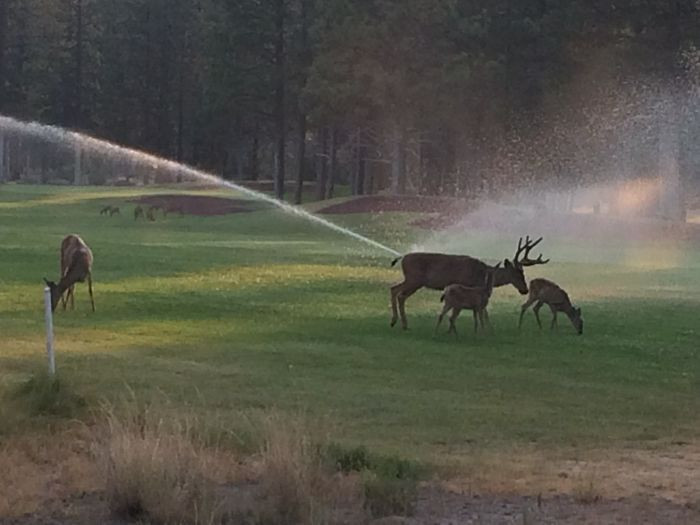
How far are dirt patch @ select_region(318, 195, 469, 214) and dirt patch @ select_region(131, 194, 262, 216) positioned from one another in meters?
5.14

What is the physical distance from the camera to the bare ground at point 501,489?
29.9 ft

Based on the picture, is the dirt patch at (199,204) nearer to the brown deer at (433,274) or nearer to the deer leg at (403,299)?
the brown deer at (433,274)

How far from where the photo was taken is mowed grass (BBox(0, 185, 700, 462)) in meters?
13.3

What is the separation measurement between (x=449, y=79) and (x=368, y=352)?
3842 centimetres

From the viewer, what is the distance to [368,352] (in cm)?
1767

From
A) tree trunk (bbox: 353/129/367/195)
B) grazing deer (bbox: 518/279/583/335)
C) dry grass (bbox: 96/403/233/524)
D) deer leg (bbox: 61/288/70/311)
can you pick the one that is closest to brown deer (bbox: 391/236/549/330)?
grazing deer (bbox: 518/279/583/335)

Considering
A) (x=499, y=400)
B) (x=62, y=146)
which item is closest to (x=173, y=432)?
(x=499, y=400)

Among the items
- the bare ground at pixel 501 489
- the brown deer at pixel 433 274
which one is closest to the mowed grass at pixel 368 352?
the brown deer at pixel 433 274

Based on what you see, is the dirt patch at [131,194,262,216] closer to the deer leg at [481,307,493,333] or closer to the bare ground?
the deer leg at [481,307,493,333]

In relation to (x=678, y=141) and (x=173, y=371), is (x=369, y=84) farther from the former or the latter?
(x=173, y=371)

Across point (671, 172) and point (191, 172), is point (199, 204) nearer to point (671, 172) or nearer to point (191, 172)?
point (671, 172)

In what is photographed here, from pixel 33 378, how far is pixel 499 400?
4.74 meters

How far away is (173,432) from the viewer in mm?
10406

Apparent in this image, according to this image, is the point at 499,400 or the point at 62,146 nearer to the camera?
the point at 499,400
